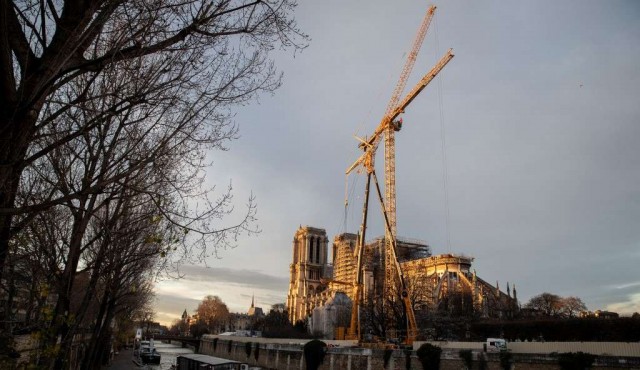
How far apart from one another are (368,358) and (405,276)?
1418 inches

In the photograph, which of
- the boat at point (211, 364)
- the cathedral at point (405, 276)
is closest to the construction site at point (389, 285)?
the cathedral at point (405, 276)

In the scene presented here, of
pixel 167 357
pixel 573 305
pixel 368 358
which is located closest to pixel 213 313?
pixel 167 357

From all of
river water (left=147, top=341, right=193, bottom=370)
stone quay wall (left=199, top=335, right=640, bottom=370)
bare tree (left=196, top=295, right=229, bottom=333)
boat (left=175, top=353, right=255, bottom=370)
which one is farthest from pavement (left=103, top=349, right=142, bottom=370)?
bare tree (left=196, top=295, right=229, bottom=333)

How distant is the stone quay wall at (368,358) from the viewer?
22.3m

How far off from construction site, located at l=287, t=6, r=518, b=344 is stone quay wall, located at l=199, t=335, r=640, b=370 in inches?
308

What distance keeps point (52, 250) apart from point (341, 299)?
7718 centimetres

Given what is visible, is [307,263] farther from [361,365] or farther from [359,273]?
[361,365]

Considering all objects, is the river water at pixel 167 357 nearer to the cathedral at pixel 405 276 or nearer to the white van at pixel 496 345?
the cathedral at pixel 405 276

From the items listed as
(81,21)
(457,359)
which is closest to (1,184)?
(81,21)

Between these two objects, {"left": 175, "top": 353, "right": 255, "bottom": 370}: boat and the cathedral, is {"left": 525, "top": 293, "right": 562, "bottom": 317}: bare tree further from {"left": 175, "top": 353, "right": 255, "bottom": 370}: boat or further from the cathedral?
{"left": 175, "top": 353, "right": 255, "bottom": 370}: boat

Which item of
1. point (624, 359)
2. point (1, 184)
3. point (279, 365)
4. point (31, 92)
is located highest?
point (31, 92)

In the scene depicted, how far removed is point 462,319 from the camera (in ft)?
186

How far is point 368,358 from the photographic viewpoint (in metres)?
33.9

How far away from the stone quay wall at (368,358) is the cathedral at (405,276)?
35.4 feet
